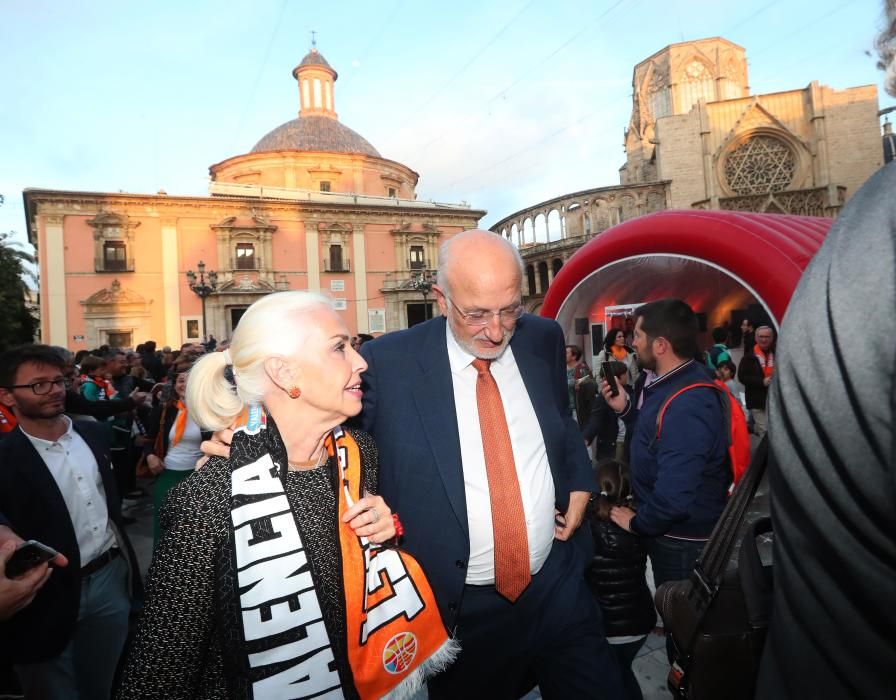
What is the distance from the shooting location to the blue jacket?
239 cm

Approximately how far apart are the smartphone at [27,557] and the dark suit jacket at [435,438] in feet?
3.72

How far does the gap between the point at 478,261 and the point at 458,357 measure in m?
0.44

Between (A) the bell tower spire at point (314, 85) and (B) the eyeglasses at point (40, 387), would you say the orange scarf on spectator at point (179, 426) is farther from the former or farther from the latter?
(A) the bell tower spire at point (314, 85)

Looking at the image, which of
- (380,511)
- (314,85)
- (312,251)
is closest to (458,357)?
(380,511)

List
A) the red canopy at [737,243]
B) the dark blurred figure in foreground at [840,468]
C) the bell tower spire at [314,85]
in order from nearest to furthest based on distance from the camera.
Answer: the dark blurred figure in foreground at [840,468] → the red canopy at [737,243] → the bell tower spire at [314,85]

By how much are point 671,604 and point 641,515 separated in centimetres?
104

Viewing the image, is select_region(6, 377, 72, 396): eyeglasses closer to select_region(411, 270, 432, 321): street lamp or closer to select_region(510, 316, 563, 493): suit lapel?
select_region(510, 316, 563, 493): suit lapel

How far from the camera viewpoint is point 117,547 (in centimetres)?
289

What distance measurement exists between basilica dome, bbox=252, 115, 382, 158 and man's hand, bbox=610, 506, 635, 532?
3829cm

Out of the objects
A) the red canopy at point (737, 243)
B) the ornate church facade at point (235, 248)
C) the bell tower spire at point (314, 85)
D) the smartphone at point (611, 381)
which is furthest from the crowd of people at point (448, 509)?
the bell tower spire at point (314, 85)

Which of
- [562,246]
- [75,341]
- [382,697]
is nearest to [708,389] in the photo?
[382,697]

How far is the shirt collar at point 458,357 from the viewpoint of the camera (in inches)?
89.0

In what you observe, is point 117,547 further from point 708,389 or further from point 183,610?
point 708,389

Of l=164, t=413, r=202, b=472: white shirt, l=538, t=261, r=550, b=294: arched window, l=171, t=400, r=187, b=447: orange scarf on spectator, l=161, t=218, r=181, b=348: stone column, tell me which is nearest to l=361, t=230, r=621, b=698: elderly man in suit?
l=164, t=413, r=202, b=472: white shirt
